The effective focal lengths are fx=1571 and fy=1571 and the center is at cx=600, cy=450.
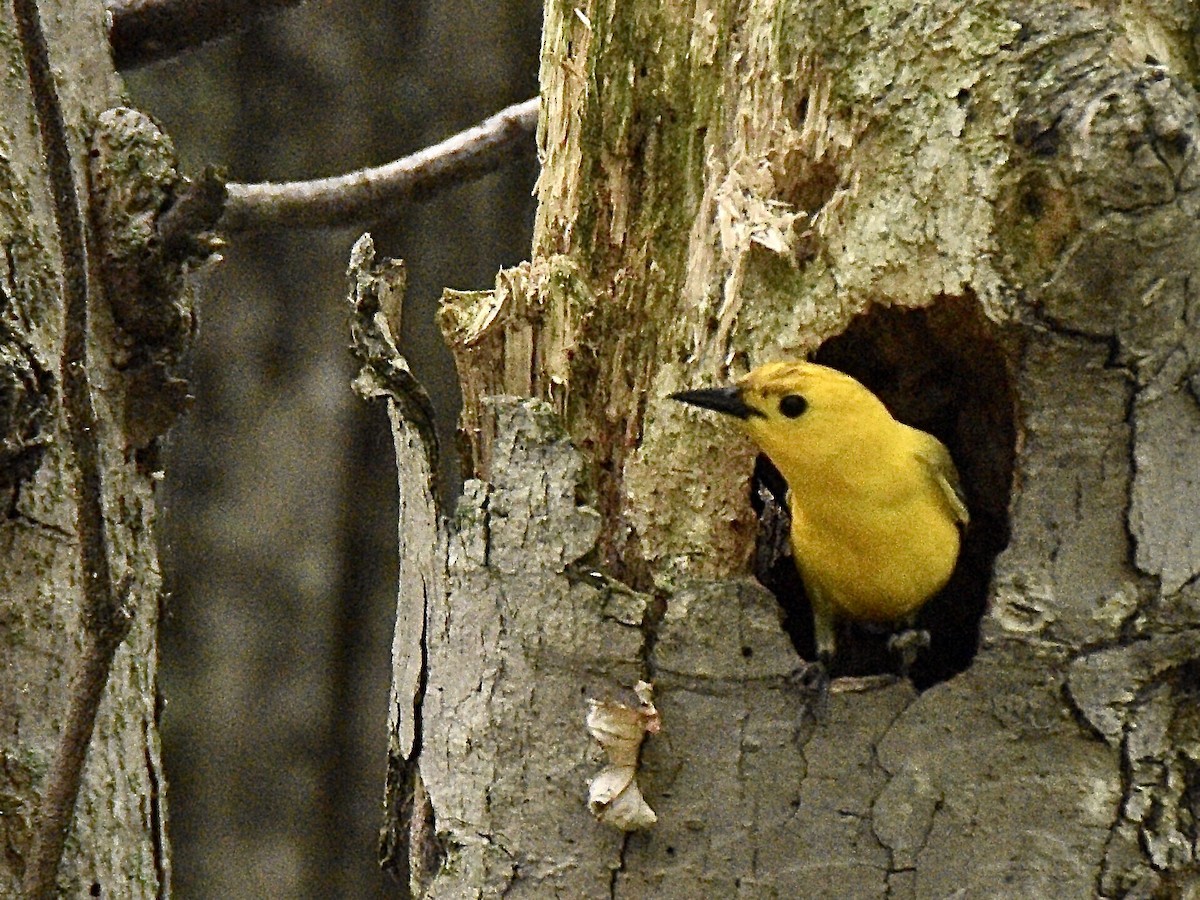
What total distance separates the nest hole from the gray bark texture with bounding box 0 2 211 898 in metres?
0.91

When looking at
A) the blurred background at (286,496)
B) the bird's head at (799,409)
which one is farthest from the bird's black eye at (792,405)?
the blurred background at (286,496)

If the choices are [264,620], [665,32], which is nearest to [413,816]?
[665,32]

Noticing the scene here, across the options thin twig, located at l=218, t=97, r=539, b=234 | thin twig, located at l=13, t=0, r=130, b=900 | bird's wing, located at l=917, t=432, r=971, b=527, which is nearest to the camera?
thin twig, located at l=13, t=0, r=130, b=900

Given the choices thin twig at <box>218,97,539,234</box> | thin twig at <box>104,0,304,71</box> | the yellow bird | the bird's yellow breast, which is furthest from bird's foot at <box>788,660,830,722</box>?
thin twig at <box>104,0,304,71</box>

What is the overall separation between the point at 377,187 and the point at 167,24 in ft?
1.61

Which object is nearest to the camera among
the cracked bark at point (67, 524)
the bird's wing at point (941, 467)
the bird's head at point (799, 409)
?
the cracked bark at point (67, 524)

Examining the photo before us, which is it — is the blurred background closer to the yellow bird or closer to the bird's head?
the yellow bird

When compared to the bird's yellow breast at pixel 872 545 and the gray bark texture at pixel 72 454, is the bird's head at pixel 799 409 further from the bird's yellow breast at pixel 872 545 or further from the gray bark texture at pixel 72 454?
the gray bark texture at pixel 72 454

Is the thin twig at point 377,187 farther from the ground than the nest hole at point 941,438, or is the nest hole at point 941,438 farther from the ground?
the thin twig at point 377,187

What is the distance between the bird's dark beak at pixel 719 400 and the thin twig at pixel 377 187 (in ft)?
3.09

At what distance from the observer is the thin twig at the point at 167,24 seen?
8.46ft

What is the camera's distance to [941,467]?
8.63ft

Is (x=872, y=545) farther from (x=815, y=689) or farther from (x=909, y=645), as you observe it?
(x=815, y=689)

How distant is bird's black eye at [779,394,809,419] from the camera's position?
2.27m
